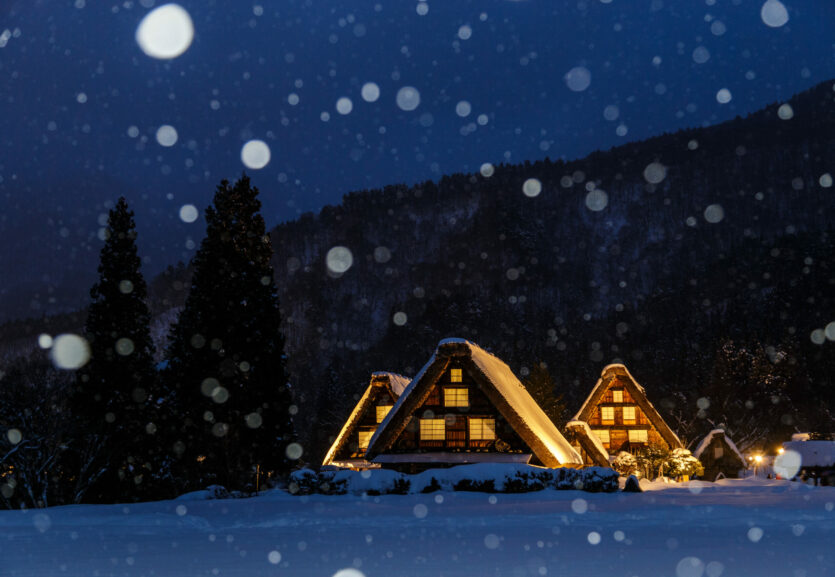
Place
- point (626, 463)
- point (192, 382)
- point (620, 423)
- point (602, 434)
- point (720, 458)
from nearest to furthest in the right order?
point (192, 382)
point (626, 463)
point (620, 423)
point (602, 434)
point (720, 458)

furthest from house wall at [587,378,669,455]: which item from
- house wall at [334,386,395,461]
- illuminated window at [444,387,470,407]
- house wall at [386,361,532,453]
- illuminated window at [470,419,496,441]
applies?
illuminated window at [444,387,470,407]

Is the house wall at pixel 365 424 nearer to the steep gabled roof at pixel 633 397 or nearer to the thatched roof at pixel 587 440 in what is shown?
the thatched roof at pixel 587 440

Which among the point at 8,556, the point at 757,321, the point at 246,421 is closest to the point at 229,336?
the point at 246,421

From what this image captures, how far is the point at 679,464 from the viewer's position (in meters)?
39.4

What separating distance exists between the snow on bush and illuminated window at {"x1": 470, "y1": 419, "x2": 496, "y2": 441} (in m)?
5.07

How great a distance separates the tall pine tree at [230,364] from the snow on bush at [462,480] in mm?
3529

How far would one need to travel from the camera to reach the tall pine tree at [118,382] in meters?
27.6

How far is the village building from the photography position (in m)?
48.2

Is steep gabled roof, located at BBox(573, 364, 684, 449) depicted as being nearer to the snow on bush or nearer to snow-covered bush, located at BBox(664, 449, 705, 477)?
snow-covered bush, located at BBox(664, 449, 705, 477)

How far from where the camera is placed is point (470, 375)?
98.3ft

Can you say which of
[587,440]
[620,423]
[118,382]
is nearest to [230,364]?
[118,382]


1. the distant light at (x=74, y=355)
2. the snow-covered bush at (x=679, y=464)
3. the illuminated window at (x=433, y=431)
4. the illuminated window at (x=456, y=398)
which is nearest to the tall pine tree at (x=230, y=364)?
the distant light at (x=74, y=355)

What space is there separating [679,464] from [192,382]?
24.1 meters

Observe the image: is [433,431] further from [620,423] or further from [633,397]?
[620,423]
